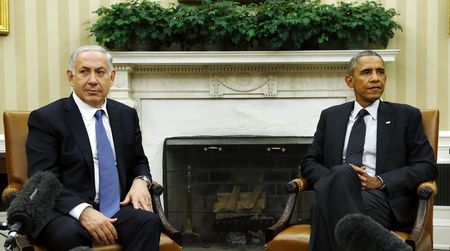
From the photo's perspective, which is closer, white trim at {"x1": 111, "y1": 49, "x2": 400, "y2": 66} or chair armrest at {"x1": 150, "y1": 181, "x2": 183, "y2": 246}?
chair armrest at {"x1": 150, "y1": 181, "x2": 183, "y2": 246}

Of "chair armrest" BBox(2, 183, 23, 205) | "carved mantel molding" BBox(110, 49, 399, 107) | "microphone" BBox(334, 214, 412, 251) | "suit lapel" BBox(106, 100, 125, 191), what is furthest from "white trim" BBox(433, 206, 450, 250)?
"microphone" BBox(334, 214, 412, 251)

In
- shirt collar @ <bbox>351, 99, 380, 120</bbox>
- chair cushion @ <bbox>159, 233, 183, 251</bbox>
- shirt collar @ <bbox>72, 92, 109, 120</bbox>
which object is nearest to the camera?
chair cushion @ <bbox>159, 233, 183, 251</bbox>

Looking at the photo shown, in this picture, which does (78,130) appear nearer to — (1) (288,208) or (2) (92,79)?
(2) (92,79)

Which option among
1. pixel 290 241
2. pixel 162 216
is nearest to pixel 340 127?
pixel 290 241

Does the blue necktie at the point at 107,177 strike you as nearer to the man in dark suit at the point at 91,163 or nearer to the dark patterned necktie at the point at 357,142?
the man in dark suit at the point at 91,163

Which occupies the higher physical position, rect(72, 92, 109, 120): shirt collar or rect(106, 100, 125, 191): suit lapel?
rect(72, 92, 109, 120): shirt collar

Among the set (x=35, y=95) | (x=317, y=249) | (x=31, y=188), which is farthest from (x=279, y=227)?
(x=35, y=95)

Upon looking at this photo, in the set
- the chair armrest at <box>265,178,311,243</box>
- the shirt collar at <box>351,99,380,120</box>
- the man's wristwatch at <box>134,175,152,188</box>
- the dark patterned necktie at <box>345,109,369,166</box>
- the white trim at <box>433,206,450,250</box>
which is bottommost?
the white trim at <box>433,206,450,250</box>

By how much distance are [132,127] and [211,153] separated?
67.6 inches

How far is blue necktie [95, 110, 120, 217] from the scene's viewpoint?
2449 millimetres

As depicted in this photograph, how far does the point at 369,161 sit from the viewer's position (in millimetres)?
2742

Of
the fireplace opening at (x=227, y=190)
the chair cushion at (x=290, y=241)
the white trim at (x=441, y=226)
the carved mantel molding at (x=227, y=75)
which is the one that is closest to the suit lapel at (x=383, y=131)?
the chair cushion at (x=290, y=241)

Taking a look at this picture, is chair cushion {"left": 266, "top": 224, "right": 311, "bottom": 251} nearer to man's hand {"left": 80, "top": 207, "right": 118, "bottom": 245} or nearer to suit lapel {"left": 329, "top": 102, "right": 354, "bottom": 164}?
suit lapel {"left": 329, "top": 102, "right": 354, "bottom": 164}

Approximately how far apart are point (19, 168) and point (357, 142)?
151cm
